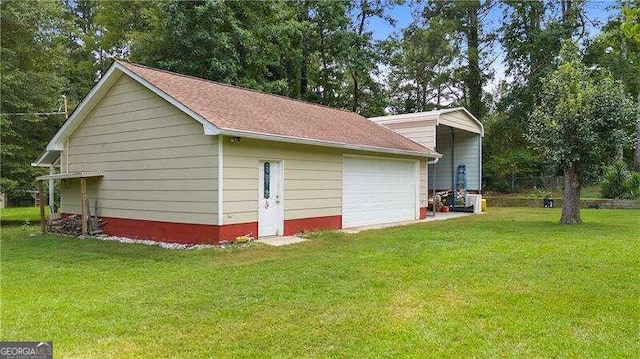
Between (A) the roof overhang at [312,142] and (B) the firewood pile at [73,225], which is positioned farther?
(B) the firewood pile at [73,225]

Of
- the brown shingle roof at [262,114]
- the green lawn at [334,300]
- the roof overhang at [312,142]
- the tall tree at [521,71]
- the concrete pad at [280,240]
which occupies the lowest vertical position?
the green lawn at [334,300]

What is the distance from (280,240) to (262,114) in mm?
3198

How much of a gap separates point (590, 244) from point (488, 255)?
2349 millimetres

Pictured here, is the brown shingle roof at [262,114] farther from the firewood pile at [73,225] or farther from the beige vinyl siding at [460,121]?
the firewood pile at [73,225]

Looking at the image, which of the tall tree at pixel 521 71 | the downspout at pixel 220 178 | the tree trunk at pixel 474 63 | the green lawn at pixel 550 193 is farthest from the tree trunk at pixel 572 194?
the tree trunk at pixel 474 63

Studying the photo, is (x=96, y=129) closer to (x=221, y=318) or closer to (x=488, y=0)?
(x=221, y=318)

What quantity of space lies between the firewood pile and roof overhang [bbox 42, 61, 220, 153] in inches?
78.9

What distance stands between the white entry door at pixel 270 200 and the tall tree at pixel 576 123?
6.93m

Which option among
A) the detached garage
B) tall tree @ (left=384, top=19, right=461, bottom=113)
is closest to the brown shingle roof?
the detached garage

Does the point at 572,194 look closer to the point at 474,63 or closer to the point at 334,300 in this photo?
the point at 334,300

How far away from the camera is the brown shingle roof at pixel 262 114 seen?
9305mm

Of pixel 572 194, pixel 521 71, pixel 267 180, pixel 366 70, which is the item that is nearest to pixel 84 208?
pixel 267 180

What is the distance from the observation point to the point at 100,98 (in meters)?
11.1

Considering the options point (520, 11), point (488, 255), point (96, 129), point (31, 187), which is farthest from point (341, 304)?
point (520, 11)
